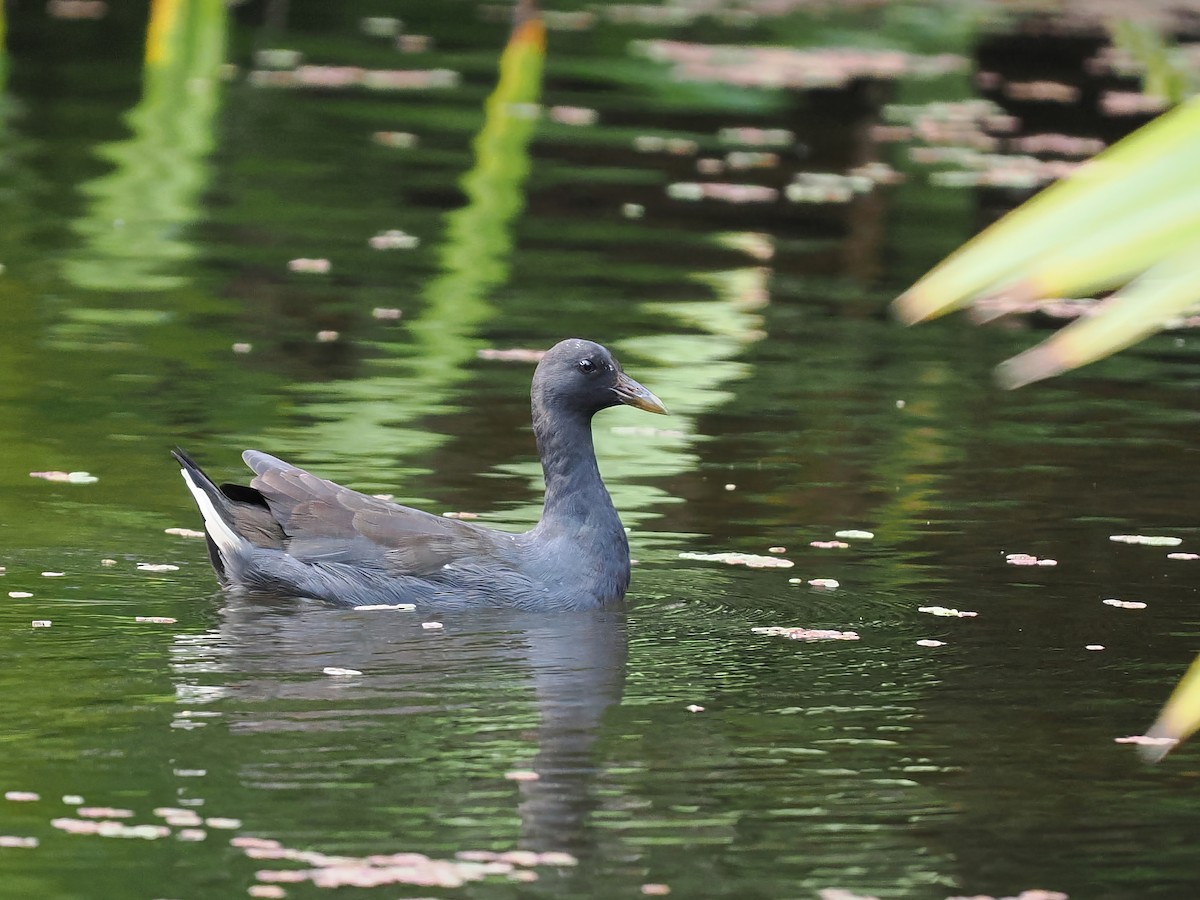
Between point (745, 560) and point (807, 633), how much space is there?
94 centimetres

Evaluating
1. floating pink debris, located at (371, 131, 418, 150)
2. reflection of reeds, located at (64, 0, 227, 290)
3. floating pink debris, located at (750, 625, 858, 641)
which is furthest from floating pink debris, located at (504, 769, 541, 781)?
floating pink debris, located at (371, 131, 418, 150)

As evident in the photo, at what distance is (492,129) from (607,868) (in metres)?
14.4

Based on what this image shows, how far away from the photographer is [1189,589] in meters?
7.60

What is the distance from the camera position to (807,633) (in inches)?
273

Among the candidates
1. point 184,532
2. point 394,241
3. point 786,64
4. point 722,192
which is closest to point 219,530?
point 184,532

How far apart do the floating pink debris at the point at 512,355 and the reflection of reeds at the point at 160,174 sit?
2.30 m

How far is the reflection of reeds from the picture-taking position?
12.6m

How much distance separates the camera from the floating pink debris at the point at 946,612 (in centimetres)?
719

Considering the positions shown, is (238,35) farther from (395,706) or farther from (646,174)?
(395,706)

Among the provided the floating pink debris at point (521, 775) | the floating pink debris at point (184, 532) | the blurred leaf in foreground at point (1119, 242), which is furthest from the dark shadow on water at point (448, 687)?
the blurred leaf in foreground at point (1119, 242)

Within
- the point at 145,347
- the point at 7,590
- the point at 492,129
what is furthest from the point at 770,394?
the point at 492,129

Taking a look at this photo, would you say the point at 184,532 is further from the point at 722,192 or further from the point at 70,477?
the point at 722,192

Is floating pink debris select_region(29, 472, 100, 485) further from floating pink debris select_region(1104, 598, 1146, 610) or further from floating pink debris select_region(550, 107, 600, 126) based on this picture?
floating pink debris select_region(550, 107, 600, 126)

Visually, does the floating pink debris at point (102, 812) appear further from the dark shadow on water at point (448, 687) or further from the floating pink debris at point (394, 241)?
the floating pink debris at point (394, 241)
